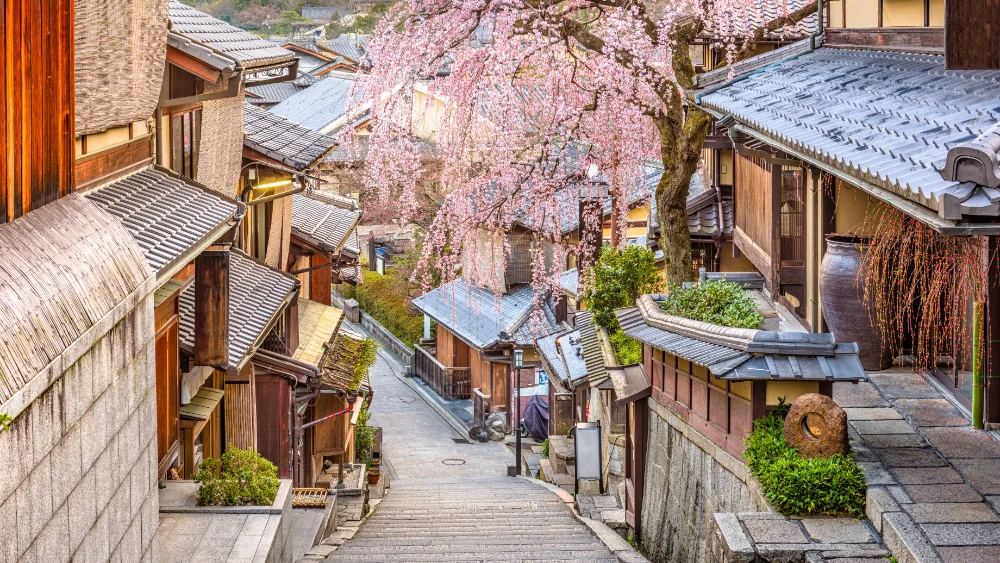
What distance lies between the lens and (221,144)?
567 inches

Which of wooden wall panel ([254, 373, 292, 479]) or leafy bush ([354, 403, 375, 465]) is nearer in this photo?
wooden wall panel ([254, 373, 292, 479])

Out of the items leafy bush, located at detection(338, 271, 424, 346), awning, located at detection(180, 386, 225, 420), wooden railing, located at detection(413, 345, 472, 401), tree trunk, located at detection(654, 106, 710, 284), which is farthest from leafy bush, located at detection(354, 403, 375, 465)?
leafy bush, located at detection(338, 271, 424, 346)

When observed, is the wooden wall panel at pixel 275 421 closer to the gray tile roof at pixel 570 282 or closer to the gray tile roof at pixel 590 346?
the gray tile roof at pixel 590 346

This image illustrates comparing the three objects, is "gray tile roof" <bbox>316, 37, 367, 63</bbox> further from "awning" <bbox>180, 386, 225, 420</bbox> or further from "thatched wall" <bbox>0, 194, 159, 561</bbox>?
"thatched wall" <bbox>0, 194, 159, 561</bbox>

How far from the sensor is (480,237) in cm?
3631

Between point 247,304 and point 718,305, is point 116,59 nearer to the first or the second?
point 247,304

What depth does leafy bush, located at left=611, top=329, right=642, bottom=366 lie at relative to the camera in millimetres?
Answer: 16031

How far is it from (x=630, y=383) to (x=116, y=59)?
803cm

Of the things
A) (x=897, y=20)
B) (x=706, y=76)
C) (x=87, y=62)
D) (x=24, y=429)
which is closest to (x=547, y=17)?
(x=706, y=76)

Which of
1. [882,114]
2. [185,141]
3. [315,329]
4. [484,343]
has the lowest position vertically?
[484,343]

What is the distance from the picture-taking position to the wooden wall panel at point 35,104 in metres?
5.52

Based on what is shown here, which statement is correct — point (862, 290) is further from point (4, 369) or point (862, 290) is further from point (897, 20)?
point (4, 369)

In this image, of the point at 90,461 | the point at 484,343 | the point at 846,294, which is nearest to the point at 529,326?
the point at 484,343

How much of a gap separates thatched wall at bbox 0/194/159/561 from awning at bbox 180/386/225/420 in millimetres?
4208
